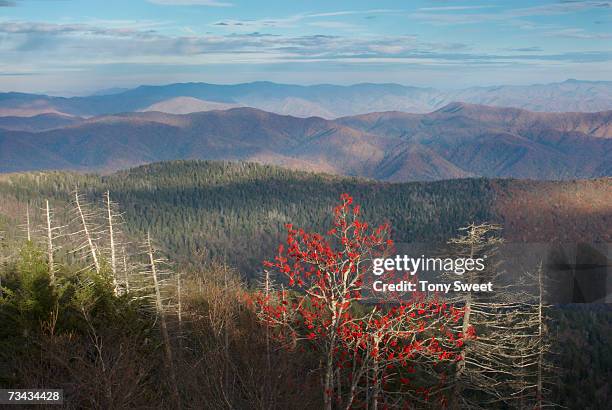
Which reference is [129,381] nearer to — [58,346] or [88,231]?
[58,346]

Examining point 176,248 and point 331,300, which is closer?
point 331,300

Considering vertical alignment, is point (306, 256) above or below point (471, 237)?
above

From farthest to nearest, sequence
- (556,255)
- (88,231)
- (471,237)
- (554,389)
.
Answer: (556,255), (554,389), (88,231), (471,237)

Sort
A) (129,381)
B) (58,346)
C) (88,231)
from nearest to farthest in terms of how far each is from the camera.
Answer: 1. (129,381)
2. (58,346)
3. (88,231)

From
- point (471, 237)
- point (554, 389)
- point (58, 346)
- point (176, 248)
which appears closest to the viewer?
point (58, 346)

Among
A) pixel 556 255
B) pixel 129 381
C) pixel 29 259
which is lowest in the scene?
pixel 556 255

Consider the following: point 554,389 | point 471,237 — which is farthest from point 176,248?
point 471,237

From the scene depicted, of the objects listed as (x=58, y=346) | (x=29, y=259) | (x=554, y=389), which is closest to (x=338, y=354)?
(x=58, y=346)

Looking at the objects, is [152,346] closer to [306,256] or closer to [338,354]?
[338,354]

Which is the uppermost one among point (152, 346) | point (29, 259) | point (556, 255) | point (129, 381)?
point (29, 259)

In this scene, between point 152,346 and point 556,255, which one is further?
point 556,255
